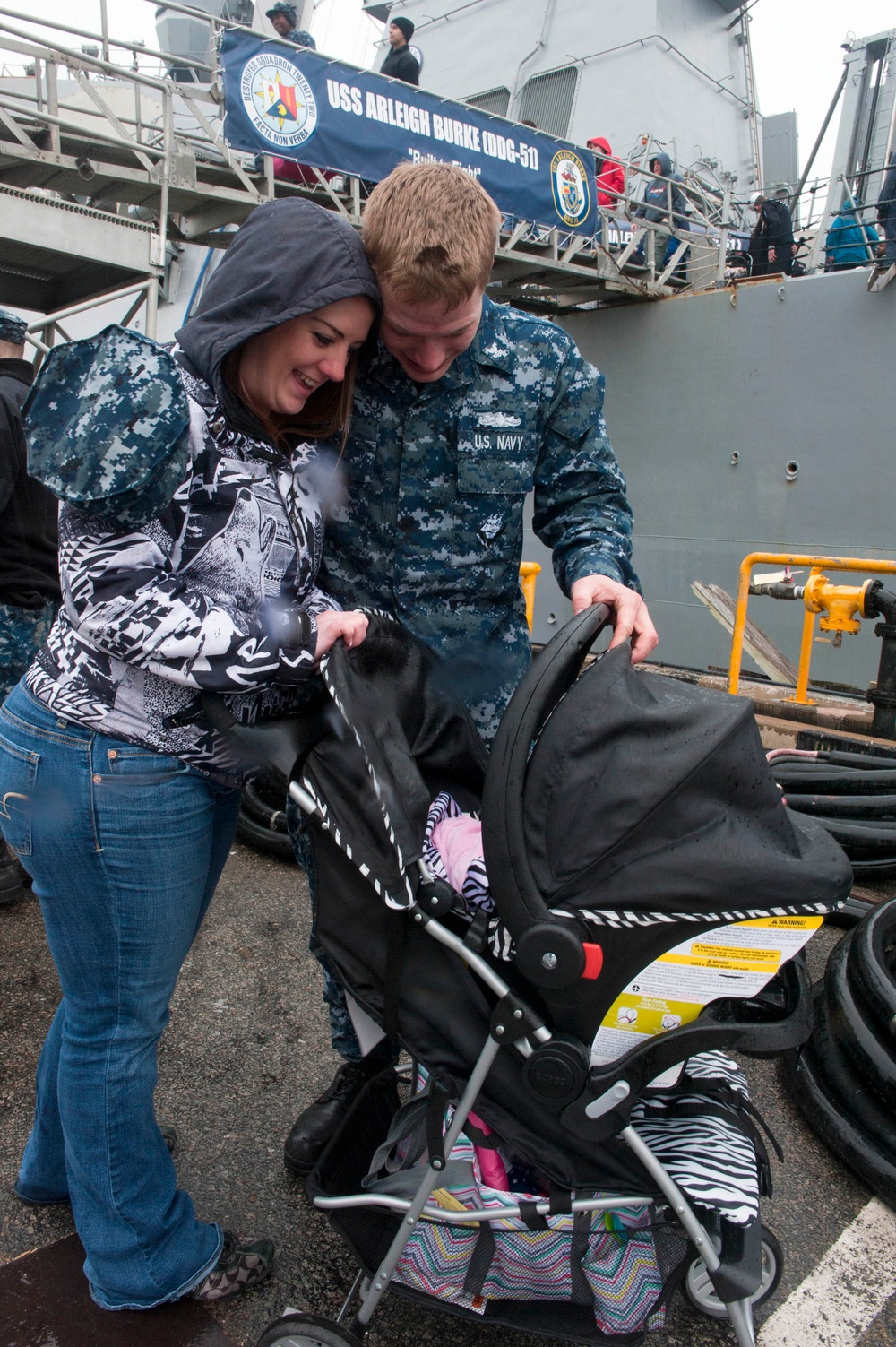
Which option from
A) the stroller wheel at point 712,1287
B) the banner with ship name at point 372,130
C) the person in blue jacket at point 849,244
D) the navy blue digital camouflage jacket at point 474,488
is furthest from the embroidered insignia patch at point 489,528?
the person in blue jacket at point 849,244

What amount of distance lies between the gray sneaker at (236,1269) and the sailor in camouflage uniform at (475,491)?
58cm

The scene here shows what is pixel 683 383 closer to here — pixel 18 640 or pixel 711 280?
pixel 711 280

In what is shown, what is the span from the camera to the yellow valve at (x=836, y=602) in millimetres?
4891

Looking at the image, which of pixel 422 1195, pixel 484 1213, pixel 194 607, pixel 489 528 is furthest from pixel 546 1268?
pixel 489 528

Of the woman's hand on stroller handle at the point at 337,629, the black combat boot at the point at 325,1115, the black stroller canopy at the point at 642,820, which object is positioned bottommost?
the black combat boot at the point at 325,1115

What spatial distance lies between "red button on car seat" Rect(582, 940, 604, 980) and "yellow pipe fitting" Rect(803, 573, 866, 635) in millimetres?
4020

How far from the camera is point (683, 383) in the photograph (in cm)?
1122

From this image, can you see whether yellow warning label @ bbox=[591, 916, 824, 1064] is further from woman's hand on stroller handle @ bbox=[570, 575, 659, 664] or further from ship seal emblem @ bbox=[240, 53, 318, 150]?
ship seal emblem @ bbox=[240, 53, 318, 150]

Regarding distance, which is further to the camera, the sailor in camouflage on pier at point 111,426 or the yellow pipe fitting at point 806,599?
the yellow pipe fitting at point 806,599

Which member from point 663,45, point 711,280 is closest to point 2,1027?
point 711,280

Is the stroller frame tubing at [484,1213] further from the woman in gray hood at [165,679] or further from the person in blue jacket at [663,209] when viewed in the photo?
the person in blue jacket at [663,209]

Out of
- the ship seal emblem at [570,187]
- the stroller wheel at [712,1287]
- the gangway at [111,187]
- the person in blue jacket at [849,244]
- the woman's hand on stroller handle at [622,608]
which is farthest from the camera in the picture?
the ship seal emblem at [570,187]

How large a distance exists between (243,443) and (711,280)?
11.7 meters

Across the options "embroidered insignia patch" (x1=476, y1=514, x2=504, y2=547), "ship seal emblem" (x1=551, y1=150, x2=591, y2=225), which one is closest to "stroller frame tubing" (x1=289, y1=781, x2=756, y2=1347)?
"embroidered insignia patch" (x1=476, y1=514, x2=504, y2=547)
